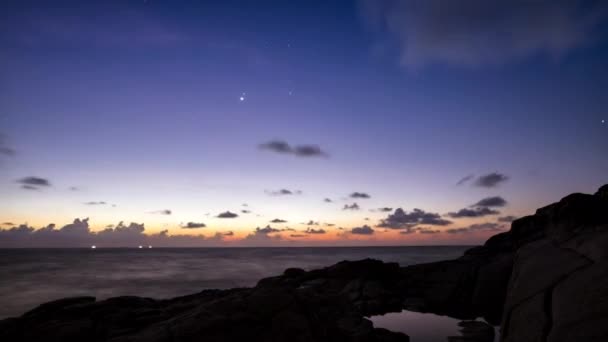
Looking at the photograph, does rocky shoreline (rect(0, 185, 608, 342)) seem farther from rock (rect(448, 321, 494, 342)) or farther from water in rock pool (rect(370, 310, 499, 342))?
water in rock pool (rect(370, 310, 499, 342))

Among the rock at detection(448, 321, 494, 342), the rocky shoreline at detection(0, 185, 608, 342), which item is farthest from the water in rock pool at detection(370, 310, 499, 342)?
the rocky shoreline at detection(0, 185, 608, 342)

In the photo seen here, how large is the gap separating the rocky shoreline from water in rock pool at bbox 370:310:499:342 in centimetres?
82

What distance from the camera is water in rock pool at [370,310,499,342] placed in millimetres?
15262

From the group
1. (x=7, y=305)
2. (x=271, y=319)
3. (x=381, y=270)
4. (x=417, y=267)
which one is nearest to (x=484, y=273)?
(x=417, y=267)

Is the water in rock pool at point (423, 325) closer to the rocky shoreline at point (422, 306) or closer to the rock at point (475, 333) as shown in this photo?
the rock at point (475, 333)

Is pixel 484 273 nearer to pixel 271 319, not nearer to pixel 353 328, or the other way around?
pixel 353 328

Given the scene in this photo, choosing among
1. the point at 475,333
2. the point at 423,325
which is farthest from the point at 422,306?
the point at 475,333

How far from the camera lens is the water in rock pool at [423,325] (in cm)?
1526

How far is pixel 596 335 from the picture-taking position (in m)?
5.38

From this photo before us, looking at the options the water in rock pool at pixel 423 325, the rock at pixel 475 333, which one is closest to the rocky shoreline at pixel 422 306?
the rock at pixel 475 333

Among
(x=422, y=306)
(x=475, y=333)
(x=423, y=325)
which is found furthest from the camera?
(x=422, y=306)

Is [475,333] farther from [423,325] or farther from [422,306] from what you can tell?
[422,306]

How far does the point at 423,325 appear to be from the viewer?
17500 mm

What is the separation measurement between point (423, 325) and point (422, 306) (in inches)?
168
